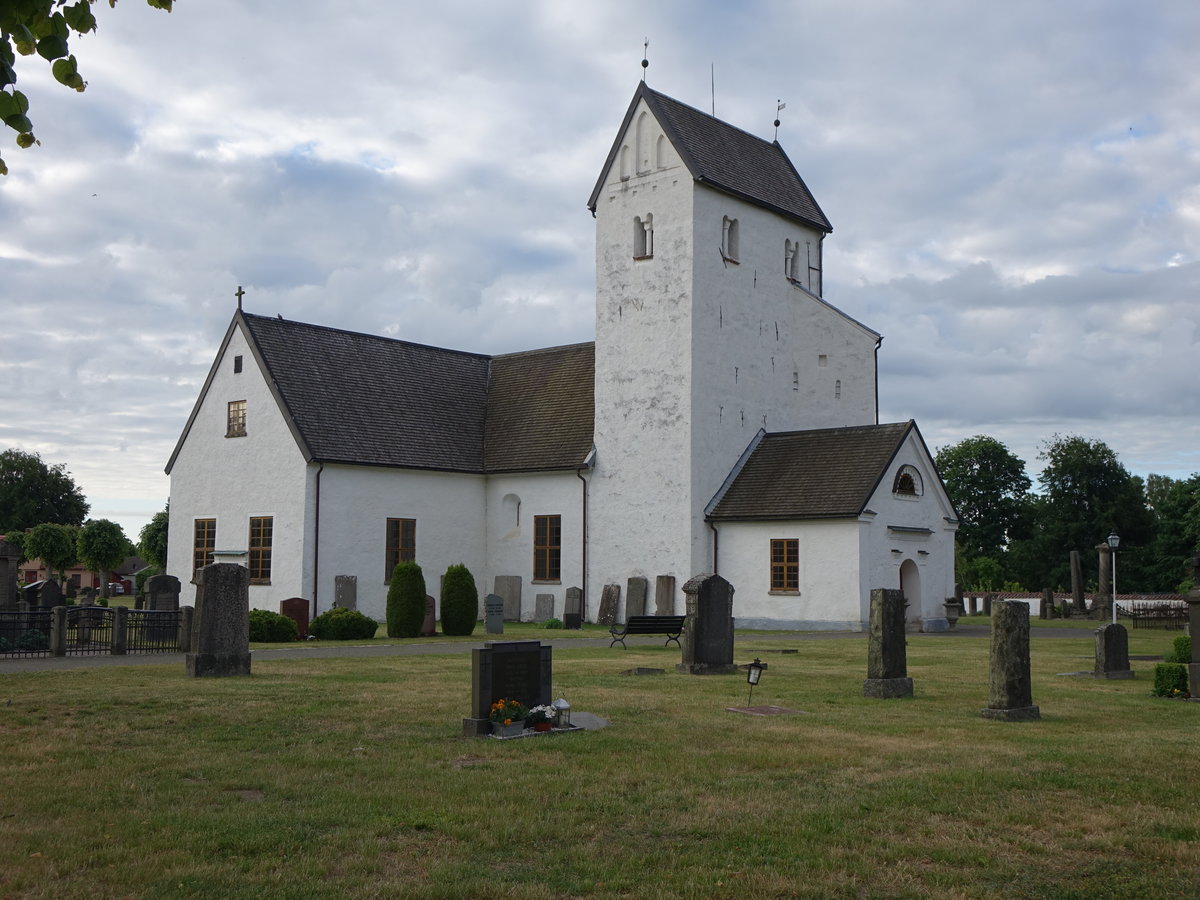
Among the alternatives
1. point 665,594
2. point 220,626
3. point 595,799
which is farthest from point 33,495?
point 595,799

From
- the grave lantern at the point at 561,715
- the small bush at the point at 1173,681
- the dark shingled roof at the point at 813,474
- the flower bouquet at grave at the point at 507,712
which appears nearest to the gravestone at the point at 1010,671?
the small bush at the point at 1173,681

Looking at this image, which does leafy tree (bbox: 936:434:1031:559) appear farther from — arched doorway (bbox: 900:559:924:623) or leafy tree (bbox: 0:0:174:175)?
leafy tree (bbox: 0:0:174:175)

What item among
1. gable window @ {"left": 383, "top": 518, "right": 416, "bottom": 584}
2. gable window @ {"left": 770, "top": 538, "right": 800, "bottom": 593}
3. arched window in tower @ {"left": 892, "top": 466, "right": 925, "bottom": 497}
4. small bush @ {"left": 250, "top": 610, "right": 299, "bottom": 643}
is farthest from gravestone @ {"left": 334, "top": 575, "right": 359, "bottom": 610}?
arched window in tower @ {"left": 892, "top": 466, "right": 925, "bottom": 497}

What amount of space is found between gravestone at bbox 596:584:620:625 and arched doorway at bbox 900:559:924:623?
862 centimetres

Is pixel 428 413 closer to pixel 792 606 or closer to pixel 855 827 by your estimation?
pixel 792 606

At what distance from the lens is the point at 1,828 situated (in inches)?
299

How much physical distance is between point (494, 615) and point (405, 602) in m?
2.97

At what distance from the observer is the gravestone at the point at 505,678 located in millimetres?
11523

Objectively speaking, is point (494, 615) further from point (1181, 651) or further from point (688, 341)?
point (1181, 651)

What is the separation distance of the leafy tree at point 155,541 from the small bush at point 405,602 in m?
39.4

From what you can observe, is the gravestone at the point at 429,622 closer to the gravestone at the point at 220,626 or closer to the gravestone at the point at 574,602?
the gravestone at the point at 574,602

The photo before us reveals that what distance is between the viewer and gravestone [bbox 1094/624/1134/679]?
58.3 feet

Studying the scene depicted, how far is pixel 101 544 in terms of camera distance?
61.9m

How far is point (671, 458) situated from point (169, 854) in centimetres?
2860
